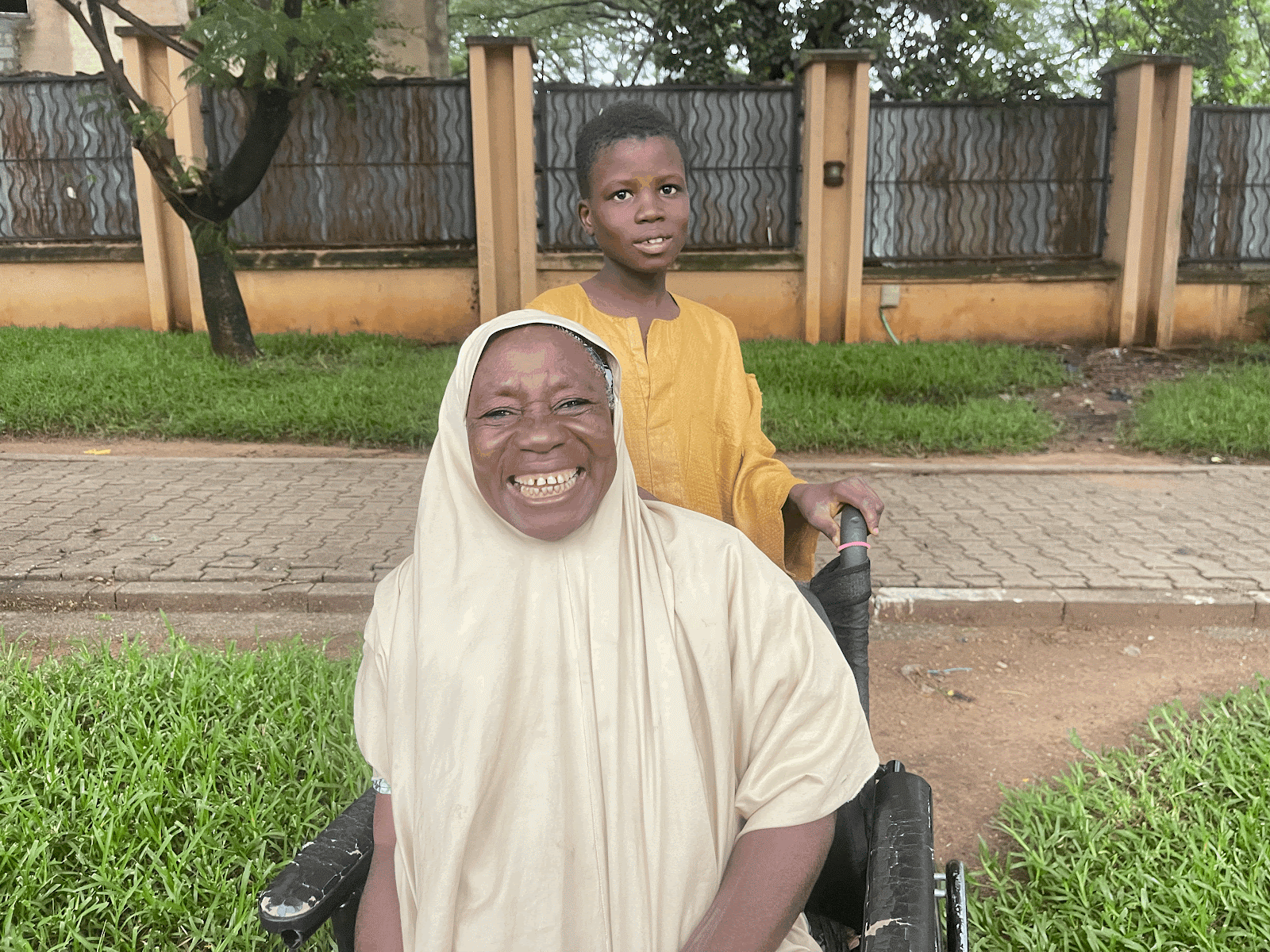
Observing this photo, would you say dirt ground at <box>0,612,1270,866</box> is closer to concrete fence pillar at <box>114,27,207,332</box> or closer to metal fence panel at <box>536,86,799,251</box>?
concrete fence pillar at <box>114,27,207,332</box>

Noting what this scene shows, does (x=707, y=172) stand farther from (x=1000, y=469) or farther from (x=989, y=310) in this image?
(x=1000, y=469)

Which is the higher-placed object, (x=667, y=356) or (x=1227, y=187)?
(x=1227, y=187)

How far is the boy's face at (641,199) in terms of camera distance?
2174 millimetres

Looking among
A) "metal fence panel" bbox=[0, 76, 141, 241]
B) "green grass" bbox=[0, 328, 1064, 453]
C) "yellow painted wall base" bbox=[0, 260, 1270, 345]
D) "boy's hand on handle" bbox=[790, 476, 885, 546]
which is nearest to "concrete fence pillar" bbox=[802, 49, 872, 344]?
"yellow painted wall base" bbox=[0, 260, 1270, 345]

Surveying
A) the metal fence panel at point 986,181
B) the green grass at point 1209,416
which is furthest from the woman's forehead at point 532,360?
the metal fence panel at point 986,181

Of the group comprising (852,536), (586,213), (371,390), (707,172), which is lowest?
(371,390)

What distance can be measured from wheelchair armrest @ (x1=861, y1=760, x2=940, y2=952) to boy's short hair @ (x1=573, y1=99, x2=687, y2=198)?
4.39 feet

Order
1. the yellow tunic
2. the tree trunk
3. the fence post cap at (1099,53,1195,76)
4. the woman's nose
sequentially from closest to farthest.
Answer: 1. the woman's nose
2. the yellow tunic
3. the tree trunk
4. the fence post cap at (1099,53,1195,76)

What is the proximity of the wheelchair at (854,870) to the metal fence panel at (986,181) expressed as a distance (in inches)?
403

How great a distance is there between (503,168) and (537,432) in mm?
9972

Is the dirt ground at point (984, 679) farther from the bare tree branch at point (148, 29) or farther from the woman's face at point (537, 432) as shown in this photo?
the bare tree branch at point (148, 29)

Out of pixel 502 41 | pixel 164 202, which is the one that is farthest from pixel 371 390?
pixel 164 202

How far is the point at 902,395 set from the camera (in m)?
9.08

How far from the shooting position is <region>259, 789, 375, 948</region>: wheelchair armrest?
4.92ft
